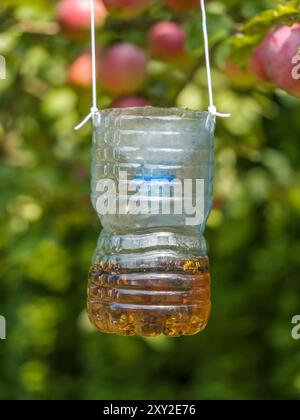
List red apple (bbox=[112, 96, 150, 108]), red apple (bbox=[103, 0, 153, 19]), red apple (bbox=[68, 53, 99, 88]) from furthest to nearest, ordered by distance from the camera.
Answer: red apple (bbox=[68, 53, 99, 88]), red apple (bbox=[112, 96, 150, 108]), red apple (bbox=[103, 0, 153, 19])

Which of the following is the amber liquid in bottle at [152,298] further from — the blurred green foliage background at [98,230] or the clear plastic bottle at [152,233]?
the blurred green foliage background at [98,230]

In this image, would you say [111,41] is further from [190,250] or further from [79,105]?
[190,250]

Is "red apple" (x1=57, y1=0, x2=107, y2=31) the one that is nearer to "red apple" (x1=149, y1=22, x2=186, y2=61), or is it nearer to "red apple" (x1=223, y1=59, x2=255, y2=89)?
"red apple" (x1=149, y1=22, x2=186, y2=61)

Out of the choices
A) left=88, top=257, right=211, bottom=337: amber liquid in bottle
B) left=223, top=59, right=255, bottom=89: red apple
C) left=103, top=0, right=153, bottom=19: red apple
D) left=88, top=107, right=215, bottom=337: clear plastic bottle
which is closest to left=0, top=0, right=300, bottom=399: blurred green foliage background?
left=223, top=59, right=255, bottom=89: red apple

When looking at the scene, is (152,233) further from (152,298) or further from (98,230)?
(98,230)

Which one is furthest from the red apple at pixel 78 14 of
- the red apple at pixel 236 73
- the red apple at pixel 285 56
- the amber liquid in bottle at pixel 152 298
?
the amber liquid in bottle at pixel 152 298

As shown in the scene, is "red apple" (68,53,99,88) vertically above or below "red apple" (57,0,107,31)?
below
